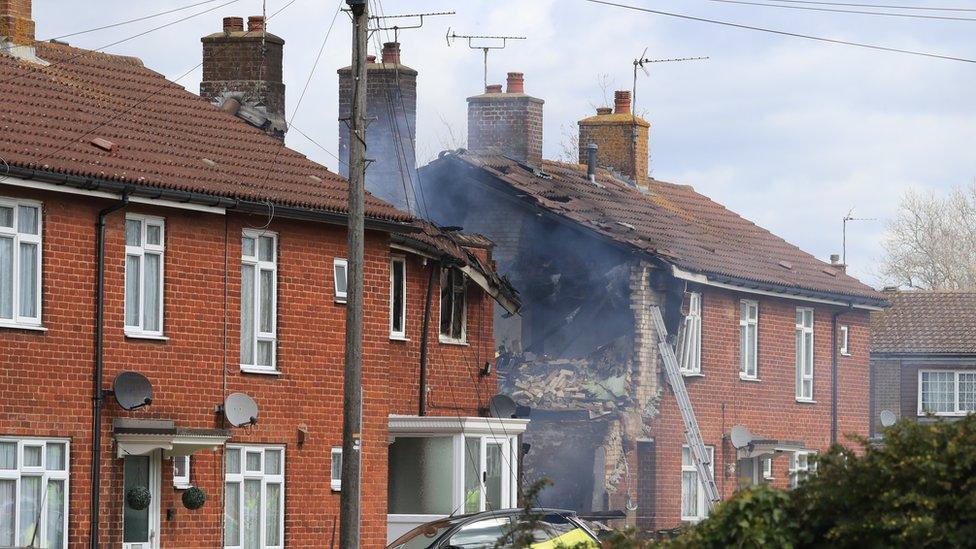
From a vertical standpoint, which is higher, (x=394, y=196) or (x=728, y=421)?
(x=394, y=196)

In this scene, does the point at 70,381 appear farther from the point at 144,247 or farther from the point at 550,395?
the point at 550,395

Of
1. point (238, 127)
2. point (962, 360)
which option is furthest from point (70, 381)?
point (962, 360)

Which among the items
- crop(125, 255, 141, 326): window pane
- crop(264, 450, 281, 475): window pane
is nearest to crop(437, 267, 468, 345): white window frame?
crop(264, 450, 281, 475): window pane

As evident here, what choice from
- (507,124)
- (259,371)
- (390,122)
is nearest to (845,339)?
(507,124)

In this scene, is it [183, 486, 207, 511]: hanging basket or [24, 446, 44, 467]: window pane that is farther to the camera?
[183, 486, 207, 511]: hanging basket

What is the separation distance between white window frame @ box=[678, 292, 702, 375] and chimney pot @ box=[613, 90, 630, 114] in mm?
8397

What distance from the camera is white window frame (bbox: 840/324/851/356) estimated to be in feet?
142

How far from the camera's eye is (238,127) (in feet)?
94.8

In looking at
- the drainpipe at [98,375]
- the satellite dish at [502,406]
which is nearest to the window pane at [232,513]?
the drainpipe at [98,375]

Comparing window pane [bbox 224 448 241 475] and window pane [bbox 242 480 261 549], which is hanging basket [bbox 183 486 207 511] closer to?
window pane [bbox 224 448 241 475]

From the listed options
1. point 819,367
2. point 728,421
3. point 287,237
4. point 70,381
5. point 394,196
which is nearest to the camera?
point 70,381

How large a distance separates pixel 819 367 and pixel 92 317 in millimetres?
23270

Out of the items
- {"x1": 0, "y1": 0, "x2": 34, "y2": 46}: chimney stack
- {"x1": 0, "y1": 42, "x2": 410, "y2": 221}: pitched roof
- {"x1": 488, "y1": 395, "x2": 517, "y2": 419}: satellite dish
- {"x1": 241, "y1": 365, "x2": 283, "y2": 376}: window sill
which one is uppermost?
{"x1": 0, "y1": 0, "x2": 34, "y2": 46}: chimney stack

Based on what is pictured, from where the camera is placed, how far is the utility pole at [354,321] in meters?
21.3
